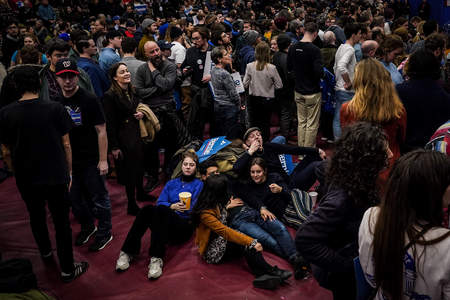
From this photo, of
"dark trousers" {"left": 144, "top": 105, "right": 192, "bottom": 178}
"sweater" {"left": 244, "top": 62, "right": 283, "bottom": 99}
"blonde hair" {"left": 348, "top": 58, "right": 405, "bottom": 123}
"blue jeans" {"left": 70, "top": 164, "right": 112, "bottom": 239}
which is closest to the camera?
"blonde hair" {"left": 348, "top": 58, "right": 405, "bottom": 123}

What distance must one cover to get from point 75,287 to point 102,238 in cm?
57

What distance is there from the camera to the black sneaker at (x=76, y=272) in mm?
3164

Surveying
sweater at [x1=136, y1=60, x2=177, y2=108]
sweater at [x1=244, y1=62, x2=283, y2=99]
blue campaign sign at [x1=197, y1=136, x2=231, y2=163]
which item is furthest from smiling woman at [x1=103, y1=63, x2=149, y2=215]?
sweater at [x1=244, y1=62, x2=283, y2=99]

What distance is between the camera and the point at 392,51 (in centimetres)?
416

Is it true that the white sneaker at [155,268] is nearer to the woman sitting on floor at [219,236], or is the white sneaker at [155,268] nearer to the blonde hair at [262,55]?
the woman sitting on floor at [219,236]

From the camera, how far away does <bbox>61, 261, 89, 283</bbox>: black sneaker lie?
316 cm

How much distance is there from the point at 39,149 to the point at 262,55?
297 cm

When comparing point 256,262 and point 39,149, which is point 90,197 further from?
point 256,262

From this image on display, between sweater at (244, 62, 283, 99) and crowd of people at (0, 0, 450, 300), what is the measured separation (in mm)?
17

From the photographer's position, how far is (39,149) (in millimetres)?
2818

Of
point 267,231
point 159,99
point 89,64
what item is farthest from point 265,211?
point 89,64

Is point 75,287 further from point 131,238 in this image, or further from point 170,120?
point 170,120

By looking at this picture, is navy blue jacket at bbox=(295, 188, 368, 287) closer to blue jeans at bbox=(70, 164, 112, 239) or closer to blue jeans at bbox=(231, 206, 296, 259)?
blue jeans at bbox=(231, 206, 296, 259)

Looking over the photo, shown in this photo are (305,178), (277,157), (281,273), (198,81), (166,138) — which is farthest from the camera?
(198,81)
